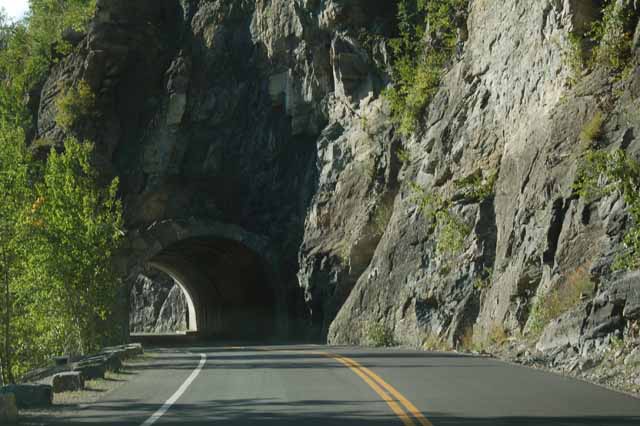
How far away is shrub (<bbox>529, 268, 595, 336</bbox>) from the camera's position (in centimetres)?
2203

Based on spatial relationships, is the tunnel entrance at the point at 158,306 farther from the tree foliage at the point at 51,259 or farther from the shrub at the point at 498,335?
the shrub at the point at 498,335

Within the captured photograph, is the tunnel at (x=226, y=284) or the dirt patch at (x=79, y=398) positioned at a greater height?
the tunnel at (x=226, y=284)

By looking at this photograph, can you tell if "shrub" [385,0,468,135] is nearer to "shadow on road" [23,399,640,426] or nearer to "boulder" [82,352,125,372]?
"boulder" [82,352,125,372]

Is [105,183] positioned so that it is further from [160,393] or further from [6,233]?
[160,393]

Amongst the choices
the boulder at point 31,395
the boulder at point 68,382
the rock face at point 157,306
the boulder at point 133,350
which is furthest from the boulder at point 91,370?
the rock face at point 157,306

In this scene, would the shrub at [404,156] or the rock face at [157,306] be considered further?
the rock face at [157,306]

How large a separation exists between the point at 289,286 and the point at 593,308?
96.4ft

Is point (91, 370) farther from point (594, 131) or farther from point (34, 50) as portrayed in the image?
point (34, 50)

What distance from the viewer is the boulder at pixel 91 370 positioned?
1909cm

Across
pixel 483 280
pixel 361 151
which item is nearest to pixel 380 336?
pixel 483 280

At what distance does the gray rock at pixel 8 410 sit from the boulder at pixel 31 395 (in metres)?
1.46

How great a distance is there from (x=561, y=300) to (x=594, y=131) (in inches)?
174

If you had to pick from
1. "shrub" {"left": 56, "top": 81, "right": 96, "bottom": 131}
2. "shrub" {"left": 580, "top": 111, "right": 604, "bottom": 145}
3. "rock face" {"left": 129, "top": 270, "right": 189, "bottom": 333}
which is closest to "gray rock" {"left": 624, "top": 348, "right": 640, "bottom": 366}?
"shrub" {"left": 580, "top": 111, "right": 604, "bottom": 145}

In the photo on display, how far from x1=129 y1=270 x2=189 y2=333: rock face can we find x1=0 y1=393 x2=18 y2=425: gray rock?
63.4m
